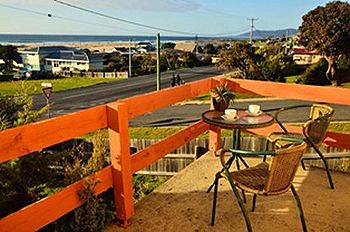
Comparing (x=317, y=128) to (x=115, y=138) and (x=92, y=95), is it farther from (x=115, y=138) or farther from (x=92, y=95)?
(x=92, y=95)

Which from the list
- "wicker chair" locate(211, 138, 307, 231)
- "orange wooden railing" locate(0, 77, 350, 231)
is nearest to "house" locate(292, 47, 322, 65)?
"orange wooden railing" locate(0, 77, 350, 231)

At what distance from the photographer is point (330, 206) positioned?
2936 millimetres

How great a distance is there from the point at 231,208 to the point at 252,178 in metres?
0.69

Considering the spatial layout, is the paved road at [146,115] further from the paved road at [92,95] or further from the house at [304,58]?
the house at [304,58]

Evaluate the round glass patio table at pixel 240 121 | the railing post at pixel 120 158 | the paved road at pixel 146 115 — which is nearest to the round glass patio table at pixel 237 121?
the round glass patio table at pixel 240 121

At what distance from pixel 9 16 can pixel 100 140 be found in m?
46.3

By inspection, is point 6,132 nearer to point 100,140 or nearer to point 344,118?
point 100,140

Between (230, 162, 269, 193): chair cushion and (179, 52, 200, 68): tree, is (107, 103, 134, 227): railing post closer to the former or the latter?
(230, 162, 269, 193): chair cushion

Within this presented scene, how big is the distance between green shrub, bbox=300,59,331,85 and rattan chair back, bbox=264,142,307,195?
60.1 feet

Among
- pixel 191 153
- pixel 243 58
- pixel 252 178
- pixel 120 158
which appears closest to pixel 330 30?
pixel 243 58

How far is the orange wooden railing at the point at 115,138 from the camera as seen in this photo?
73.6 inches

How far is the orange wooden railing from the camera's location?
1.87 metres

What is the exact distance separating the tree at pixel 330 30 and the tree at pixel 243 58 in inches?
124

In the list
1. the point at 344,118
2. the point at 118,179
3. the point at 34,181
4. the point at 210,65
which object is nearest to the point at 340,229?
the point at 118,179
